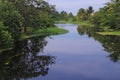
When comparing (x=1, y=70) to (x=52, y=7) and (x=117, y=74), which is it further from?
(x=52, y=7)

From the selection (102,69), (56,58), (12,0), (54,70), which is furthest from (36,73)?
(12,0)

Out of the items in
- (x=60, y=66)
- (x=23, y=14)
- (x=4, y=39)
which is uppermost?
(x=23, y=14)

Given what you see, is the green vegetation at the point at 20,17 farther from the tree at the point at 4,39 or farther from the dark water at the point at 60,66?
the dark water at the point at 60,66

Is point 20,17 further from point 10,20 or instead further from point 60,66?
point 60,66

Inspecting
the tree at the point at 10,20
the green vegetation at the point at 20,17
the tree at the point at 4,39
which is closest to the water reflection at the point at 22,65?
the tree at the point at 4,39

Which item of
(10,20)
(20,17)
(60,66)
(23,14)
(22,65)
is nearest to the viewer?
(22,65)

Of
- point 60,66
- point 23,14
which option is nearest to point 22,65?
point 60,66

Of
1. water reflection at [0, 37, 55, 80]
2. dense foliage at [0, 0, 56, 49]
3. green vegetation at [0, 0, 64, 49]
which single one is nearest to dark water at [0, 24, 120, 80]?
water reflection at [0, 37, 55, 80]

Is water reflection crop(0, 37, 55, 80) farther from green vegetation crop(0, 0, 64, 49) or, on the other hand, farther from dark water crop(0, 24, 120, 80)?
green vegetation crop(0, 0, 64, 49)

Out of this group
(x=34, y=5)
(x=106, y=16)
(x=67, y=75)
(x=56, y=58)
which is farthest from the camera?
(x=106, y=16)

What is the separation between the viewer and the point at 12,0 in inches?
2505

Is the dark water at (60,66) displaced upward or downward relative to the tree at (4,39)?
downward

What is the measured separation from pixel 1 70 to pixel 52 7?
1756 inches

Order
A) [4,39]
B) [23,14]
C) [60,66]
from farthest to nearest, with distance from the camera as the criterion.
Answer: [23,14], [4,39], [60,66]
